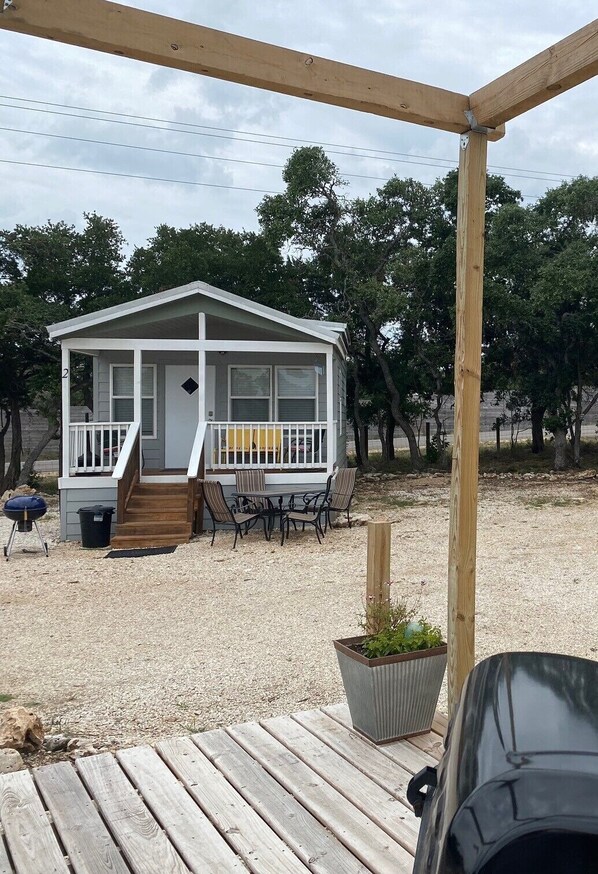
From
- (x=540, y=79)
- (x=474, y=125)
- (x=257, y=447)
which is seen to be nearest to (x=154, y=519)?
(x=257, y=447)

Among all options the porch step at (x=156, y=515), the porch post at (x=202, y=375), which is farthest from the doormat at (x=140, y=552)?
the porch post at (x=202, y=375)

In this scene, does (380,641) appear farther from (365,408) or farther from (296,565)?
(365,408)

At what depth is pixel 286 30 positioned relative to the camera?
299 cm

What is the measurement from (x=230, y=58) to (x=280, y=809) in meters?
2.78

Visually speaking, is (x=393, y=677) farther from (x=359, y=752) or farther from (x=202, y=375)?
(x=202, y=375)

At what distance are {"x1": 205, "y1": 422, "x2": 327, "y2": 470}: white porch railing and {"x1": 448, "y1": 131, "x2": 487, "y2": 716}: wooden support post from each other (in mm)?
8277

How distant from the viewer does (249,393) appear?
13.2 m

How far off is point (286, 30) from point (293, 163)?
15989 millimetres

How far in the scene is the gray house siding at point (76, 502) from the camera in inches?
412

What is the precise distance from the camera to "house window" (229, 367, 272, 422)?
13211 mm

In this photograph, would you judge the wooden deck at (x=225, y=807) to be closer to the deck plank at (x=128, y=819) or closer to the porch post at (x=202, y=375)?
the deck plank at (x=128, y=819)

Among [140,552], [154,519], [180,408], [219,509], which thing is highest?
[180,408]

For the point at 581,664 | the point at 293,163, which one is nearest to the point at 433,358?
the point at 293,163

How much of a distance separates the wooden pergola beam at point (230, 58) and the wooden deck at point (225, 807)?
2711 mm
